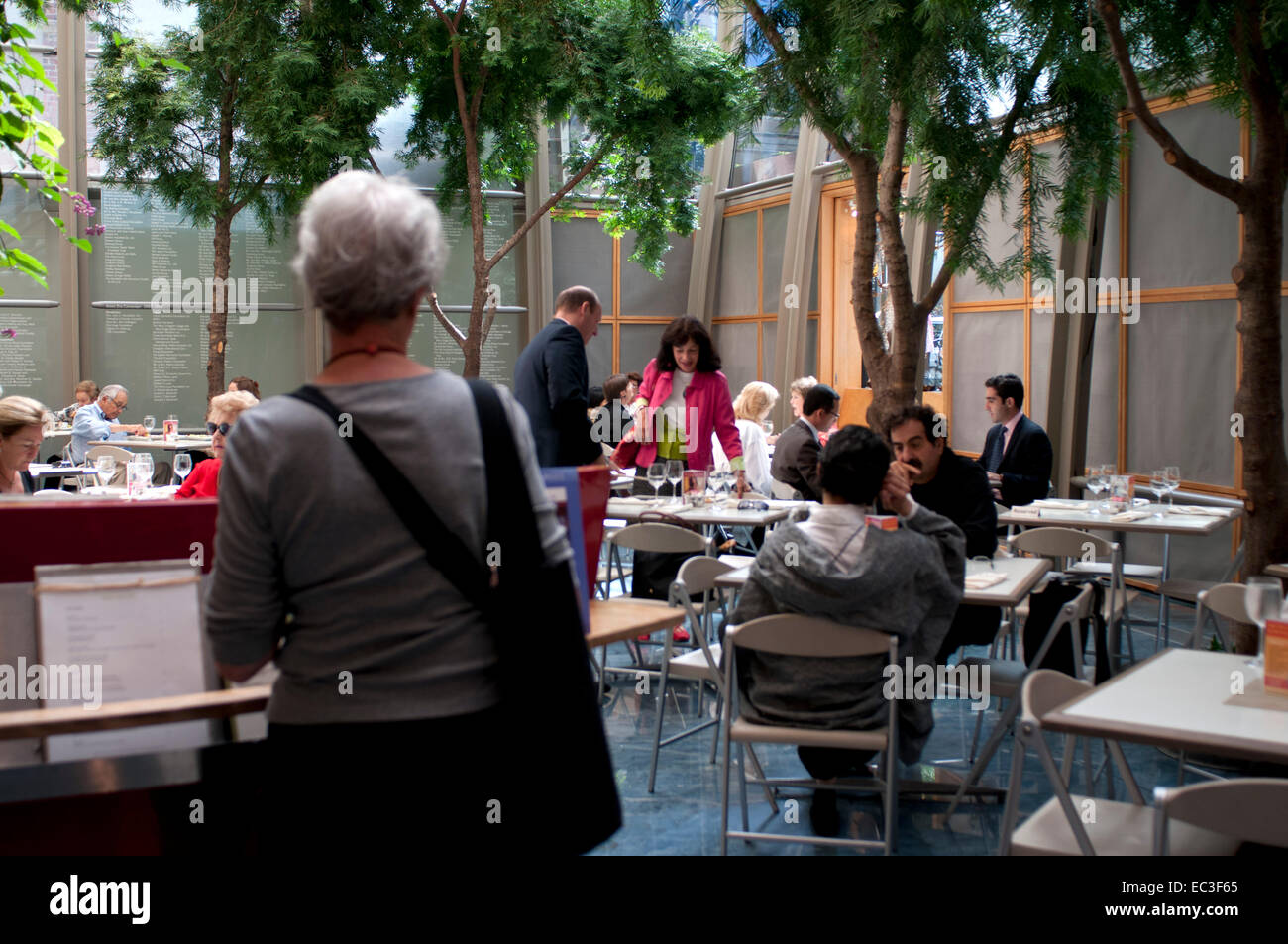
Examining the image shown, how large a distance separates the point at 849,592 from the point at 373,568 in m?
2.02

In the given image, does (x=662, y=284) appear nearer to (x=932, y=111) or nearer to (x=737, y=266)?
(x=737, y=266)

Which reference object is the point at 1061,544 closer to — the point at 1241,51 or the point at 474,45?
the point at 1241,51

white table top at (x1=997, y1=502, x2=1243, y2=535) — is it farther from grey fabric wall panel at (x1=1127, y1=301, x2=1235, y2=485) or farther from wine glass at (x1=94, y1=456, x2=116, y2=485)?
wine glass at (x1=94, y1=456, x2=116, y2=485)

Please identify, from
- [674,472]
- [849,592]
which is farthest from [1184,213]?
[849,592]

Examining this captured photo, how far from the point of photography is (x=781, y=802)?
13.3 feet

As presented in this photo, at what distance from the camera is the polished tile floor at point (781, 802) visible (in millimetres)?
3619

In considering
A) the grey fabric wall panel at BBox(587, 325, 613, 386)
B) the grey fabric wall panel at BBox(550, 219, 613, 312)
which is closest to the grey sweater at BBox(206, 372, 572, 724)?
the grey fabric wall panel at BBox(587, 325, 613, 386)

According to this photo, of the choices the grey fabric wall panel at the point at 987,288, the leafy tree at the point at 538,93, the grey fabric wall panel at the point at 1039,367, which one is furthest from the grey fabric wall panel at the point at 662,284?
the grey fabric wall panel at the point at 1039,367

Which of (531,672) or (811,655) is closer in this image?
(531,672)
